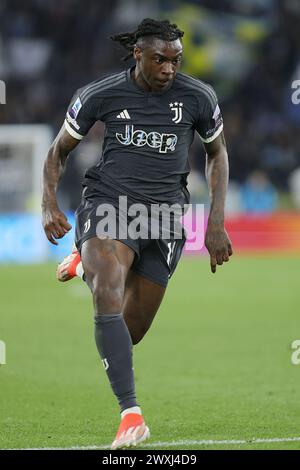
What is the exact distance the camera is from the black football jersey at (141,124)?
6926 mm

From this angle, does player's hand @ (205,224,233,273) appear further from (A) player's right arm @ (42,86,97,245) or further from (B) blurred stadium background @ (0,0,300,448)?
(B) blurred stadium background @ (0,0,300,448)

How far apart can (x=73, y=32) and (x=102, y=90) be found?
2278cm

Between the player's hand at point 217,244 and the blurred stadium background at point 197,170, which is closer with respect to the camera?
the player's hand at point 217,244

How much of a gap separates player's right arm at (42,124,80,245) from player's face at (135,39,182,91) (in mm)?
669

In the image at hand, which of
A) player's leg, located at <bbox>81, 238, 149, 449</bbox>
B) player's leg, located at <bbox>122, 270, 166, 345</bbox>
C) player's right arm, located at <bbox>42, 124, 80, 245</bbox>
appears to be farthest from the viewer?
player's leg, located at <bbox>122, 270, 166, 345</bbox>

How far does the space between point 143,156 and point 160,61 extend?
A: 63cm

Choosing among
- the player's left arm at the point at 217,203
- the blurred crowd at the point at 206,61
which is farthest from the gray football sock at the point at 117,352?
the blurred crowd at the point at 206,61

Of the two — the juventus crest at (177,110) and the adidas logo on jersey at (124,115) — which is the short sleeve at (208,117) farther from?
→ the adidas logo on jersey at (124,115)

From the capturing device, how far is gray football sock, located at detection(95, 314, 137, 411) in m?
6.34

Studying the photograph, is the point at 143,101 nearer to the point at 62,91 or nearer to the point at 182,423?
the point at 182,423

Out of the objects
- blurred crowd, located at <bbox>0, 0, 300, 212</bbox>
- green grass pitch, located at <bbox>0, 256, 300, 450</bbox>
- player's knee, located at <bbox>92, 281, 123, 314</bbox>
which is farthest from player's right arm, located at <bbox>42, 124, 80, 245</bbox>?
blurred crowd, located at <bbox>0, 0, 300, 212</bbox>

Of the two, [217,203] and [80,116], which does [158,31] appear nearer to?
[80,116]

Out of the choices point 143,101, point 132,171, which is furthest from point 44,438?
point 143,101

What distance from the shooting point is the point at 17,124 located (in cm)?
2697
